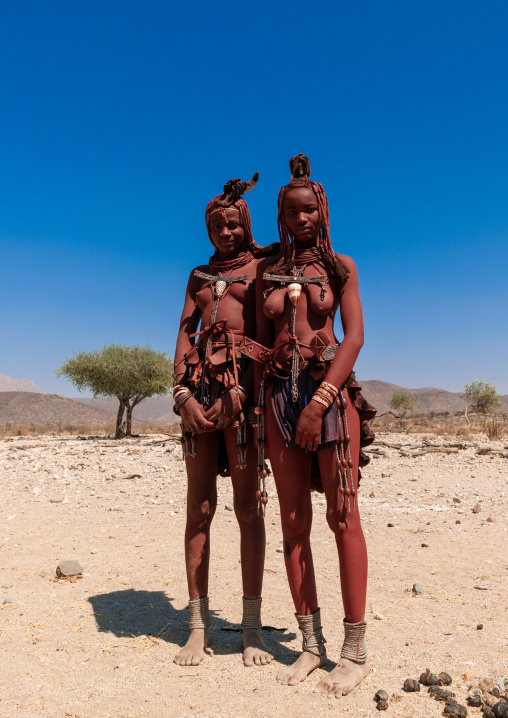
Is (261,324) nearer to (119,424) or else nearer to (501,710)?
(501,710)

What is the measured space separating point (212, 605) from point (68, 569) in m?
1.42

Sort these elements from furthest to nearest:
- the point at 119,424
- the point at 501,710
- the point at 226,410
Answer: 1. the point at 119,424
2. the point at 226,410
3. the point at 501,710

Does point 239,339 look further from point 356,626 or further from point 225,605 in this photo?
point 225,605

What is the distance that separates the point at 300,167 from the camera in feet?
10.6

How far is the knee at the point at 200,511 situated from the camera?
3.44m

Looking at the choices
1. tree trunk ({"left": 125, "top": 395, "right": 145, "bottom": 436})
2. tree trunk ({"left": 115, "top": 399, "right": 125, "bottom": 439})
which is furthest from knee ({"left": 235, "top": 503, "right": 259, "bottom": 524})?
tree trunk ({"left": 115, "top": 399, "right": 125, "bottom": 439})

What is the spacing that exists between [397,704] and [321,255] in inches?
97.6

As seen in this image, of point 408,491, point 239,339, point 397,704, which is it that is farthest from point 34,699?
point 408,491

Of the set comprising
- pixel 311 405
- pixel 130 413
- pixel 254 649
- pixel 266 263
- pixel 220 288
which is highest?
pixel 266 263

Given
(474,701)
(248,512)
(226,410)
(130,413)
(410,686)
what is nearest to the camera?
(474,701)

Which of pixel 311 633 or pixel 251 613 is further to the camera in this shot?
pixel 251 613

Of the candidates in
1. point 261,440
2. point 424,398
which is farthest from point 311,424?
point 424,398

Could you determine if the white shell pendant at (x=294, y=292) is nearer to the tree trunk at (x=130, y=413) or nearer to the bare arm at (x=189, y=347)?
the bare arm at (x=189, y=347)

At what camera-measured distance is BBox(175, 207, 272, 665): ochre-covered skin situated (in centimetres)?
322
